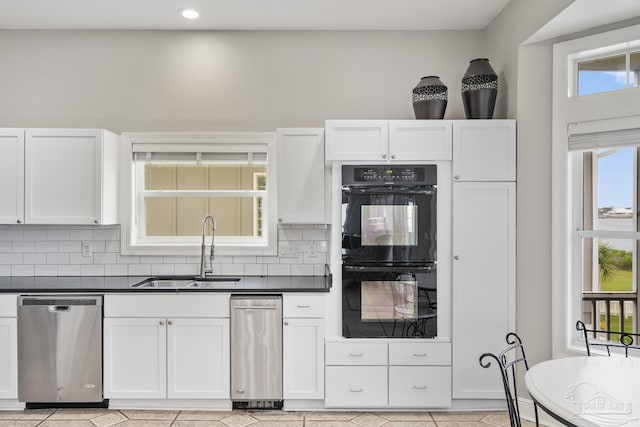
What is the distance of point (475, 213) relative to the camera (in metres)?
3.11

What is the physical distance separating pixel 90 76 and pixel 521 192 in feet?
11.4

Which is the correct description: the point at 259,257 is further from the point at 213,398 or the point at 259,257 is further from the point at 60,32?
the point at 60,32

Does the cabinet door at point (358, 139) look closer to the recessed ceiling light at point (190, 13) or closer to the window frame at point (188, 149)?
the window frame at point (188, 149)

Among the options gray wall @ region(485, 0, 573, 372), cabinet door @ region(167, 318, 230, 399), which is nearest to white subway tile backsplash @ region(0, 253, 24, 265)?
cabinet door @ region(167, 318, 230, 399)

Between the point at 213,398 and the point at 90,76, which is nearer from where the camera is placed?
the point at 213,398

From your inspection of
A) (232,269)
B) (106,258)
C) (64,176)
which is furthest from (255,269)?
(64,176)

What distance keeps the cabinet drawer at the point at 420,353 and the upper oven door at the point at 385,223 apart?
0.57 meters

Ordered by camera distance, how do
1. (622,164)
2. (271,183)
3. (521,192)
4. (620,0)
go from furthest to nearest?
(271,183)
(521,192)
(622,164)
(620,0)

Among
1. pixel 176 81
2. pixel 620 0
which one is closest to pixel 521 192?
pixel 620 0

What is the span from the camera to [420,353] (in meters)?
3.10

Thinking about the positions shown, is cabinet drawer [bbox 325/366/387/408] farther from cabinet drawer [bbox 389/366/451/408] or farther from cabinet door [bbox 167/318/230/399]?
cabinet door [bbox 167/318/230/399]

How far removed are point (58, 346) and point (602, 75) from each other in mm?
3963

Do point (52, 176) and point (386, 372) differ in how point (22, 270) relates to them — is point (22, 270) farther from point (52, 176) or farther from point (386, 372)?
point (386, 372)

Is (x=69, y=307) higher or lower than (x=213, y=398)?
higher
